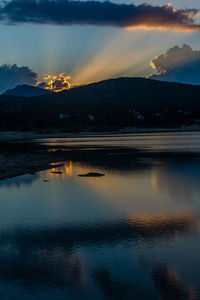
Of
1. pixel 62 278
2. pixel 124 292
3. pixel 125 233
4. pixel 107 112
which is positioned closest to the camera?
pixel 124 292

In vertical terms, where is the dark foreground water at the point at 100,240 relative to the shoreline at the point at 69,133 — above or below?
below

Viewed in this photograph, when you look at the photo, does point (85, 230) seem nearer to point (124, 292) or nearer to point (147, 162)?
point (124, 292)

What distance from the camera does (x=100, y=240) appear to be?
15.2 m

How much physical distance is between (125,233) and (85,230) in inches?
80.4

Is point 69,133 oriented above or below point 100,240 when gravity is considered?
above

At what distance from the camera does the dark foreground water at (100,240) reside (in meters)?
11.0

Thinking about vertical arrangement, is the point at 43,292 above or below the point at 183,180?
below

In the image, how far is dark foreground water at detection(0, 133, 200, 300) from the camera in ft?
36.1

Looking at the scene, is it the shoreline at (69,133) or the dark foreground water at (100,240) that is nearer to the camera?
the dark foreground water at (100,240)

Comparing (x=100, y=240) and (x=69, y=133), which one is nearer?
(x=100, y=240)

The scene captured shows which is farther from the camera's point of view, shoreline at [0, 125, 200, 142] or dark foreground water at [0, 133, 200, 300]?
shoreline at [0, 125, 200, 142]

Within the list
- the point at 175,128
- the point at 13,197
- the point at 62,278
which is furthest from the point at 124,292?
the point at 175,128

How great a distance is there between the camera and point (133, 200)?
76.6 ft

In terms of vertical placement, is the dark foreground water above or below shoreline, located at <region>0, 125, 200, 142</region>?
below
